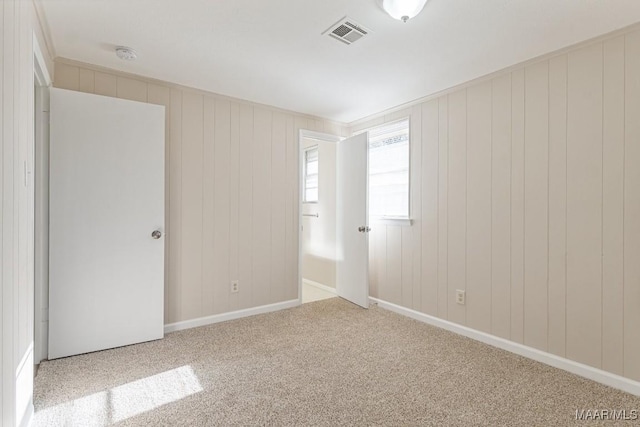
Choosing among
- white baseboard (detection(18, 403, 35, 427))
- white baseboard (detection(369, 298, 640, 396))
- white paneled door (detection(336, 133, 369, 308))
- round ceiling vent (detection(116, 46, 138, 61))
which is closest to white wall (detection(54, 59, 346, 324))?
round ceiling vent (detection(116, 46, 138, 61))

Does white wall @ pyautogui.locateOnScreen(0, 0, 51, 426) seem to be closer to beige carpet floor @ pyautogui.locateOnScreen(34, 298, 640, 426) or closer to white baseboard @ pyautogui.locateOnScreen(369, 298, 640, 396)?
beige carpet floor @ pyautogui.locateOnScreen(34, 298, 640, 426)

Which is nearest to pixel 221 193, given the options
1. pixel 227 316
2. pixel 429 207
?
pixel 227 316

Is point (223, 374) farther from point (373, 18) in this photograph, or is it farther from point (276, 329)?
point (373, 18)

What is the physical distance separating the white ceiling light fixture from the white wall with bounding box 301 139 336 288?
2643 millimetres

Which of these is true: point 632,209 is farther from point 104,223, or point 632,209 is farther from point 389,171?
point 104,223

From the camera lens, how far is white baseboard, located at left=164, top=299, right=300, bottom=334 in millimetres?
3139

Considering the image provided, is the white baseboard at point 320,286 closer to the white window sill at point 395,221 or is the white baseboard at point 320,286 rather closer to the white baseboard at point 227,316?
the white baseboard at point 227,316

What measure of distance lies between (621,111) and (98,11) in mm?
3239

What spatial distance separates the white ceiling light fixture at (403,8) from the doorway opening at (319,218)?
7.47 feet

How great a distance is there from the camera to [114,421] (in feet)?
5.85

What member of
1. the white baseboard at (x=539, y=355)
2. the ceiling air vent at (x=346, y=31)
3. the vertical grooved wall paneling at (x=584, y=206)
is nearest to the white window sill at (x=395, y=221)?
the white baseboard at (x=539, y=355)

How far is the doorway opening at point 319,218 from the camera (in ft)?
15.0

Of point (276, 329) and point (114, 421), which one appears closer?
point (114, 421)

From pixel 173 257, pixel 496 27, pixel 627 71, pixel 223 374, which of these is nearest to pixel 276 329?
pixel 223 374
